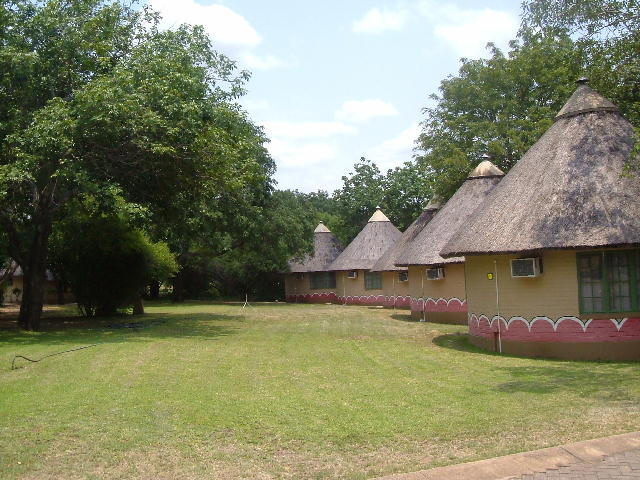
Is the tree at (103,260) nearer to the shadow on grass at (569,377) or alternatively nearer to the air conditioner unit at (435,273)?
the air conditioner unit at (435,273)

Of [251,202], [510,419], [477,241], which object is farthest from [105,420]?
[251,202]

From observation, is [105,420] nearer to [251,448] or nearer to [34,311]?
[251,448]

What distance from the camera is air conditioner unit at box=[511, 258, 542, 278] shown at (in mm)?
14961

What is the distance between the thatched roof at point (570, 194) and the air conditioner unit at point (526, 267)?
566 mm

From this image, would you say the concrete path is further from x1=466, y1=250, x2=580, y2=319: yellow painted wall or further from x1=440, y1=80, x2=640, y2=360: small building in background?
x1=466, y1=250, x2=580, y2=319: yellow painted wall

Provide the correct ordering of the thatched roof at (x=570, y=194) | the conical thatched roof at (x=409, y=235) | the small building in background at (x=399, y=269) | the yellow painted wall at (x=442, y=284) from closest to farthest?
the thatched roof at (x=570, y=194)
the yellow painted wall at (x=442, y=284)
the conical thatched roof at (x=409, y=235)
the small building in background at (x=399, y=269)

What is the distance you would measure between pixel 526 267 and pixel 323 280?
3280 centimetres

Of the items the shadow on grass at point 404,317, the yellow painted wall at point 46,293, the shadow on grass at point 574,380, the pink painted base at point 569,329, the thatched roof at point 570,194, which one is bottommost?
the shadow on grass at point 574,380

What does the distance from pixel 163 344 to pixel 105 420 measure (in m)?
9.16

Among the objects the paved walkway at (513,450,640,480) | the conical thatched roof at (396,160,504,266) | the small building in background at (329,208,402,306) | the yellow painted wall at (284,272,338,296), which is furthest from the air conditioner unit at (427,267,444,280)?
the yellow painted wall at (284,272,338,296)

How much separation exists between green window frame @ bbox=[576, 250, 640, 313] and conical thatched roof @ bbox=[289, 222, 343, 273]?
3210cm

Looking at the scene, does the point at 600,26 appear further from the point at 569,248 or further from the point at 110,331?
the point at 110,331

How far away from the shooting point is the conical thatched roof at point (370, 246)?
1633 inches

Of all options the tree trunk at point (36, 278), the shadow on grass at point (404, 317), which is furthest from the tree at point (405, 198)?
the tree trunk at point (36, 278)
